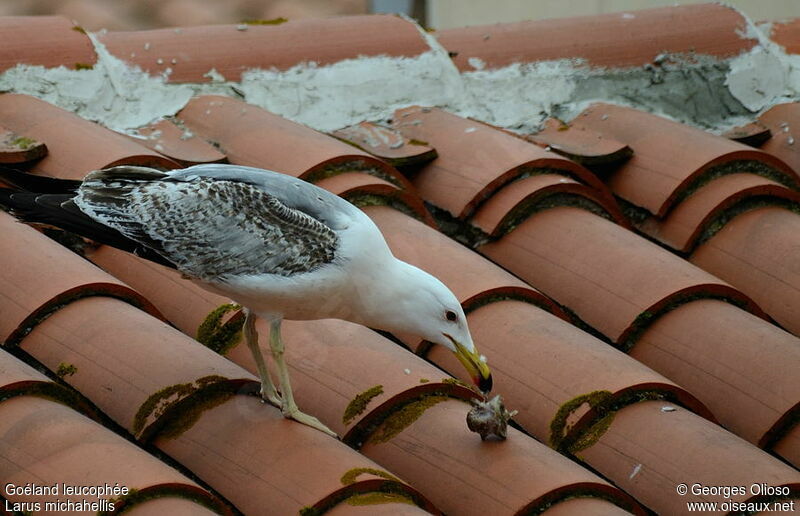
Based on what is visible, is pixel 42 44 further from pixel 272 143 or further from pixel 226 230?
pixel 226 230

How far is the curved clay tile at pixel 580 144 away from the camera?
4.64m

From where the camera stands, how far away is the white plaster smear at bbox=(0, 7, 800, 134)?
4.63 m

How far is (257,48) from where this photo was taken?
4.95 m

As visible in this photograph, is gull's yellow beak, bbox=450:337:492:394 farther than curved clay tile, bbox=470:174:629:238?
No

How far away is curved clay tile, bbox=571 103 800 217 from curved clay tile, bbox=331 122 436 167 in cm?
74

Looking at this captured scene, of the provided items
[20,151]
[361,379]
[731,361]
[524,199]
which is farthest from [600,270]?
[20,151]

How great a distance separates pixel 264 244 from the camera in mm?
3223

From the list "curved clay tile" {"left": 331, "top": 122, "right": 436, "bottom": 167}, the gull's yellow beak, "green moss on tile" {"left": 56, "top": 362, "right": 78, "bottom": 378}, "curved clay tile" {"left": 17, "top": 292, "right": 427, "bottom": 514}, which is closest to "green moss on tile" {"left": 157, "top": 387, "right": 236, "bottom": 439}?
"curved clay tile" {"left": 17, "top": 292, "right": 427, "bottom": 514}

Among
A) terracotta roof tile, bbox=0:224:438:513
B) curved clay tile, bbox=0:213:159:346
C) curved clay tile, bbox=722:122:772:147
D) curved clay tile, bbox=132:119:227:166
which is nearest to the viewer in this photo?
terracotta roof tile, bbox=0:224:438:513

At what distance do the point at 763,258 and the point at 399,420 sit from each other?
5.01ft

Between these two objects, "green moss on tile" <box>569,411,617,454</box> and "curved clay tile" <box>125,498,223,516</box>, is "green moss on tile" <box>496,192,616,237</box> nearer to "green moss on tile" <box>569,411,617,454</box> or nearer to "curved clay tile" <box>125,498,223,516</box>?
"green moss on tile" <box>569,411,617,454</box>

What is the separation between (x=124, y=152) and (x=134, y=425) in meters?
1.18

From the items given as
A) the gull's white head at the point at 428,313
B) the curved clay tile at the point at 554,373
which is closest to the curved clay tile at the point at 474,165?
the curved clay tile at the point at 554,373

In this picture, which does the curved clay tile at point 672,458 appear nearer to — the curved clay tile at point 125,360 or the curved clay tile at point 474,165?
the curved clay tile at point 125,360
